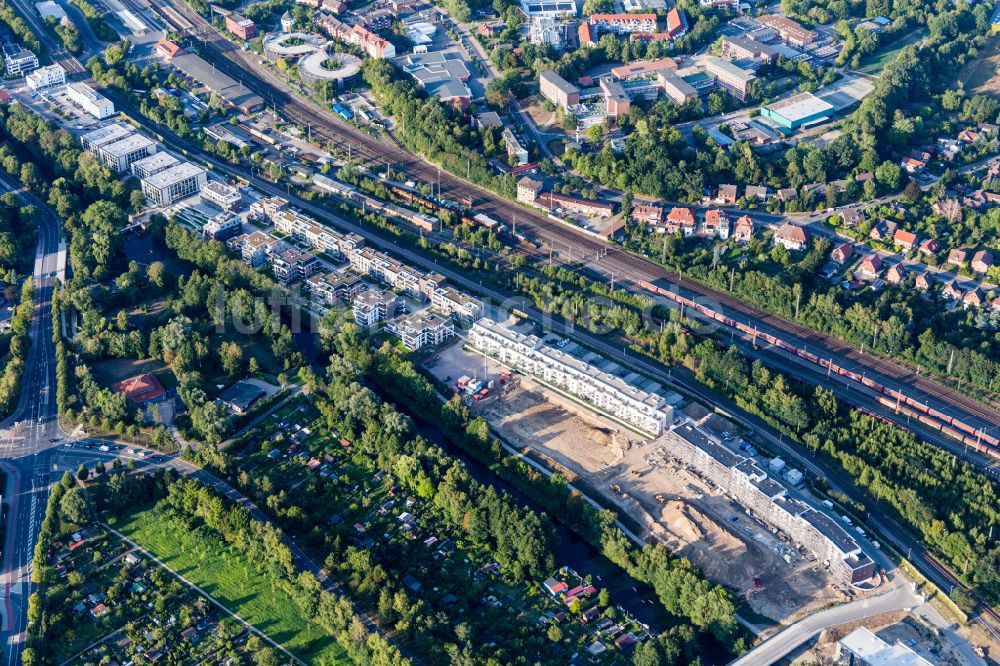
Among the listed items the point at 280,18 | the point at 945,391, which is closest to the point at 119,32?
the point at 280,18

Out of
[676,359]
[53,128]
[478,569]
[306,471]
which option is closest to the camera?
[478,569]

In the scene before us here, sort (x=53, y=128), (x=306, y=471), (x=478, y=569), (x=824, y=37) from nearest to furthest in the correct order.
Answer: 1. (x=478, y=569)
2. (x=306, y=471)
3. (x=53, y=128)
4. (x=824, y=37)

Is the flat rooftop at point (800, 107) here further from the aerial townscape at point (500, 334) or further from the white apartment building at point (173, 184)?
the white apartment building at point (173, 184)

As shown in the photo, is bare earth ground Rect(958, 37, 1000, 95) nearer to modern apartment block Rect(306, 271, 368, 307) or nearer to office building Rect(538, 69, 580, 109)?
office building Rect(538, 69, 580, 109)

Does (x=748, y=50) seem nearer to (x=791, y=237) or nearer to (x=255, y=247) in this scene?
(x=791, y=237)

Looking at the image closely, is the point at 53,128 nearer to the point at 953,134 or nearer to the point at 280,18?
the point at 280,18

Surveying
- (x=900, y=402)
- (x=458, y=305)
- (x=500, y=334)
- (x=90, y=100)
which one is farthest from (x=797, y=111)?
(x=90, y=100)
